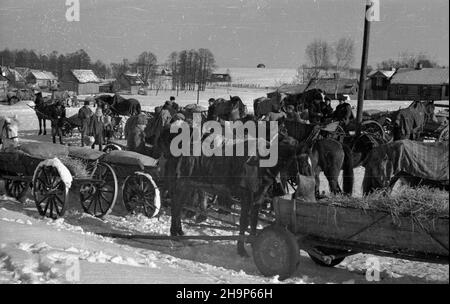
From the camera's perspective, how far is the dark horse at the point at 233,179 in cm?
698

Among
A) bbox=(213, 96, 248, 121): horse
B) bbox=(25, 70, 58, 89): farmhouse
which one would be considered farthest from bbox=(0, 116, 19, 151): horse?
bbox=(25, 70, 58, 89): farmhouse

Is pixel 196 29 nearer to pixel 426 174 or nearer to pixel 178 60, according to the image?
pixel 178 60

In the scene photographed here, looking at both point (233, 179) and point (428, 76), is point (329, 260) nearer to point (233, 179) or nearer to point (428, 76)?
point (233, 179)

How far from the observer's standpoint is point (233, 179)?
292 inches

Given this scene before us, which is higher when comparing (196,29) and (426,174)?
(196,29)

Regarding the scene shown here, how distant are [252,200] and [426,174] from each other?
2082 millimetres

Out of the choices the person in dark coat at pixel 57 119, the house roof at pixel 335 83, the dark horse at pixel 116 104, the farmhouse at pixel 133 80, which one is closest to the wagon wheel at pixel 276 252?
the house roof at pixel 335 83

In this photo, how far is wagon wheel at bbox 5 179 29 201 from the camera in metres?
10.6

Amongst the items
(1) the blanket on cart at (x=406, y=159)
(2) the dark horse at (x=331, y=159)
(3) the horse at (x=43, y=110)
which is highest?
(1) the blanket on cart at (x=406, y=159)

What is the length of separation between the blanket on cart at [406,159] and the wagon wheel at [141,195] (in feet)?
11.7

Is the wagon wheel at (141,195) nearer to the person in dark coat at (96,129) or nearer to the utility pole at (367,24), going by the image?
the utility pole at (367,24)

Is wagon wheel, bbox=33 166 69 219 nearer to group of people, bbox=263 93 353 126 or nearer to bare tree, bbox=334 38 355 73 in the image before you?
group of people, bbox=263 93 353 126

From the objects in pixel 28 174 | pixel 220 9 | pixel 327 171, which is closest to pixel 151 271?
pixel 220 9
